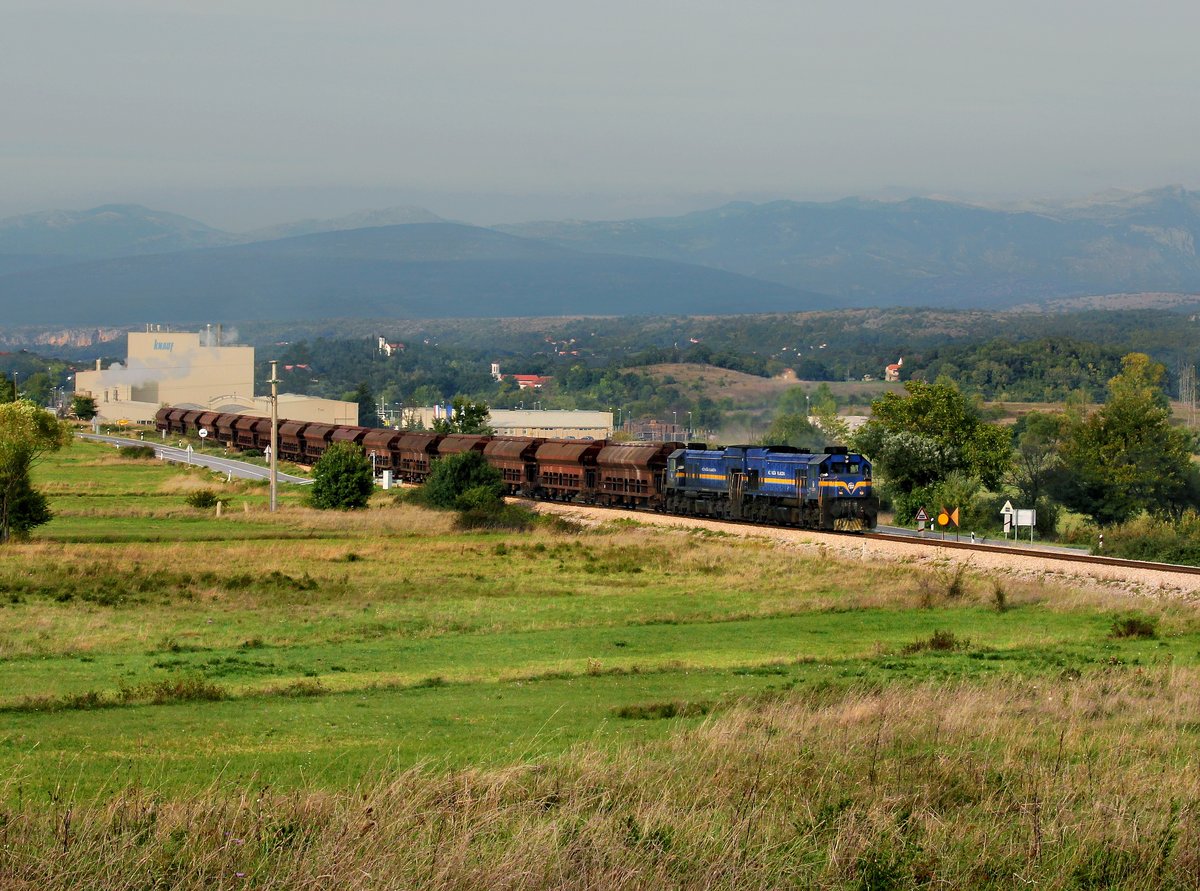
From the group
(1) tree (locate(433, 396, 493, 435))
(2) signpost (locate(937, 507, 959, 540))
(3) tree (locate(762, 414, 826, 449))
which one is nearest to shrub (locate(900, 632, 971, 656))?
(2) signpost (locate(937, 507, 959, 540))

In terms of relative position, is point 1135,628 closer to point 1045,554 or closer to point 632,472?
point 1045,554

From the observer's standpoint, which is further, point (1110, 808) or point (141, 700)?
point (141, 700)

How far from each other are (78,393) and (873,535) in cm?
14644

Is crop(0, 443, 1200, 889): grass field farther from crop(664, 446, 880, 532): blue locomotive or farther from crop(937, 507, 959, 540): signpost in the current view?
crop(664, 446, 880, 532): blue locomotive

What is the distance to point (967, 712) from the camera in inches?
779

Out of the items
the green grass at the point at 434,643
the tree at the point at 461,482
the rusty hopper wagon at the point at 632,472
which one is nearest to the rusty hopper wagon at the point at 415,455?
the tree at the point at 461,482

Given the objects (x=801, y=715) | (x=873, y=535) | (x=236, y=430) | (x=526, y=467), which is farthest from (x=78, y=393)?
(x=801, y=715)

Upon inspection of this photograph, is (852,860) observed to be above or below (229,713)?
above

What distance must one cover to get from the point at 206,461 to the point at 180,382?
69.0 meters

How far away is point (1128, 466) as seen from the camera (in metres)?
76.2

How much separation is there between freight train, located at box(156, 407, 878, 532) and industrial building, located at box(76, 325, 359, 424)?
70.0 meters

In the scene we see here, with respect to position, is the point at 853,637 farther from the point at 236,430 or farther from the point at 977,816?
the point at 236,430

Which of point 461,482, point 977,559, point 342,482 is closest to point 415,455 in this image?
point 342,482

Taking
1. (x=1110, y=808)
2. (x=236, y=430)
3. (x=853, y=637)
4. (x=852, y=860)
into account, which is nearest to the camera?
(x=852, y=860)
